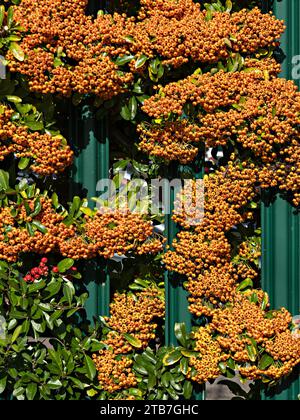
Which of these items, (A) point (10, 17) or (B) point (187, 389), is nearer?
(A) point (10, 17)

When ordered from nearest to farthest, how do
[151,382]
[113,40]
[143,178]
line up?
[113,40] → [151,382] → [143,178]

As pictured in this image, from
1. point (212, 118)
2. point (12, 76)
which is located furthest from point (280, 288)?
point (12, 76)

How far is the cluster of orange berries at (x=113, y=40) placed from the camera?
309 cm

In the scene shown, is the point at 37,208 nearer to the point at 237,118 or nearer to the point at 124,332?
the point at 124,332

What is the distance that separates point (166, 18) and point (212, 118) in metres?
0.52

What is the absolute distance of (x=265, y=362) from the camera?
3.21m

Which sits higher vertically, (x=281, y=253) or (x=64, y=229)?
(x=64, y=229)

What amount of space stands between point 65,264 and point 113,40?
1.07 metres

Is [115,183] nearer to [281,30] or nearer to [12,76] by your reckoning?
[12,76]

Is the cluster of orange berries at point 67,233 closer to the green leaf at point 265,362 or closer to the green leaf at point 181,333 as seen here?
the green leaf at point 181,333

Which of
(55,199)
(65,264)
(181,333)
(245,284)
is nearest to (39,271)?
(65,264)

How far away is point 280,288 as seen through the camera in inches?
131

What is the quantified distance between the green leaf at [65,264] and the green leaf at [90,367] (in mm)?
427

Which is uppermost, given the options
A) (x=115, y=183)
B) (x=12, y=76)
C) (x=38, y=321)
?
(x=12, y=76)
